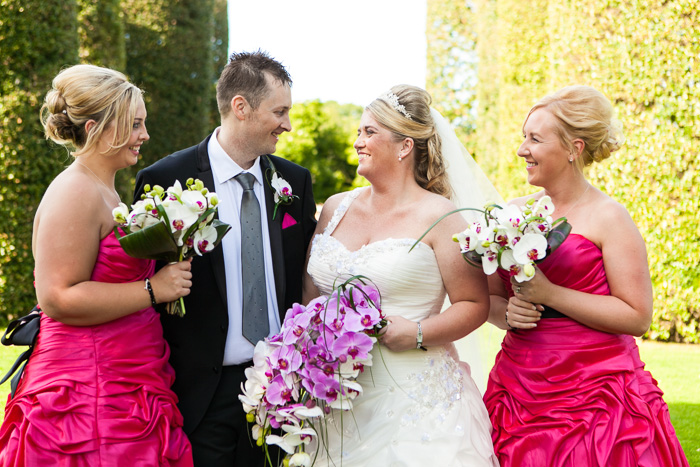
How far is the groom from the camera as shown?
358 cm

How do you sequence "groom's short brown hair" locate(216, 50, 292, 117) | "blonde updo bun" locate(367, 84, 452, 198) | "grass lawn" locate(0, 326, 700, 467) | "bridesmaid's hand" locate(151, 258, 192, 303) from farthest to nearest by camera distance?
"grass lawn" locate(0, 326, 700, 467) < "groom's short brown hair" locate(216, 50, 292, 117) < "blonde updo bun" locate(367, 84, 452, 198) < "bridesmaid's hand" locate(151, 258, 192, 303)

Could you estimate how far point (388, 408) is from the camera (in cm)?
345

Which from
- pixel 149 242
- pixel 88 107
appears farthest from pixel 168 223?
pixel 88 107

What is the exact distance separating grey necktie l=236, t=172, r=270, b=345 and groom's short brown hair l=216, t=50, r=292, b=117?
0.49 m

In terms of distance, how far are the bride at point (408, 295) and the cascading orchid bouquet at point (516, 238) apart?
1.38ft

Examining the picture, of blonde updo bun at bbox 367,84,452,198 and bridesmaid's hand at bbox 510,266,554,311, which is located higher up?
blonde updo bun at bbox 367,84,452,198

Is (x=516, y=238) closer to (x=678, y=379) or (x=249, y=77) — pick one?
(x=249, y=77)

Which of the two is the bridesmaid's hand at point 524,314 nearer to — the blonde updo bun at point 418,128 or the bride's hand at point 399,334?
the bride's hand at point 399,334

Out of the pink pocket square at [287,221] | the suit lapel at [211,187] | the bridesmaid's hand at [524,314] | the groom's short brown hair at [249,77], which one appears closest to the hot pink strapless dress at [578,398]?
the bridesmaid's hand at [524,314]

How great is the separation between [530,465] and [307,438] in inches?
40.6

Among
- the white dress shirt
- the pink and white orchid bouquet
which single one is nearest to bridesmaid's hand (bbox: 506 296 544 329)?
the pink and white orchid bouquet

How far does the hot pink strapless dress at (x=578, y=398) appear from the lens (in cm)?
319

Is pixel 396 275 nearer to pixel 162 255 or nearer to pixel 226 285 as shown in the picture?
pixel 226 285

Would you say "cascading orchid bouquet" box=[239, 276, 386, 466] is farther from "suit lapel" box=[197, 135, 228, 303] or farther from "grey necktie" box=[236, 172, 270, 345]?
"suit lapel" box=[197, 135, 228, 303]
